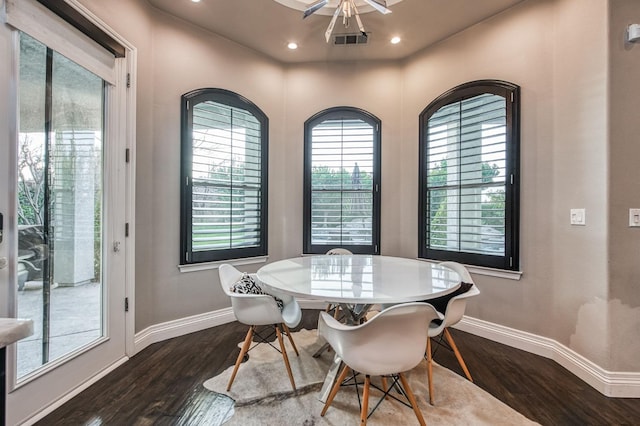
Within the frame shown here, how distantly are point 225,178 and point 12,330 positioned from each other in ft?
8.13

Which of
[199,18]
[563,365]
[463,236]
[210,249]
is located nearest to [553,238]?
[463,236]

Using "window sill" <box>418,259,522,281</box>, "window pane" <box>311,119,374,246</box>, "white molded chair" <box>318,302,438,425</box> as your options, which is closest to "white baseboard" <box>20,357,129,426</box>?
"white molded chair" <box>318,302,438,425</box>

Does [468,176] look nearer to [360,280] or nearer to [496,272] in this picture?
[496,272]

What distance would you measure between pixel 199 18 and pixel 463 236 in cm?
342

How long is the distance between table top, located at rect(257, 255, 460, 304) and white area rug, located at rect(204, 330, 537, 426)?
0.76 metres

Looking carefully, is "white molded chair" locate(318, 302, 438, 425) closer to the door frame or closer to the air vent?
the door frame

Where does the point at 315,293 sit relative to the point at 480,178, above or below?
below

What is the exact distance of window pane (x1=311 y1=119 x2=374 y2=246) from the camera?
372cm

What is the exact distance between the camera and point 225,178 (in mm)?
3287

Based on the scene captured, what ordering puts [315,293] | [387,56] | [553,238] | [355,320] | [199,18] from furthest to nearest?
[387,56] < [199,18] < [553,238] < [355,320] < [315,293]

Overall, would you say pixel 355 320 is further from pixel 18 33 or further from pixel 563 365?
pixel 18 33

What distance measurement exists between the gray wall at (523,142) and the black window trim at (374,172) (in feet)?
0.28

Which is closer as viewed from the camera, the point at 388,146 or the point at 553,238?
the point at 553,238

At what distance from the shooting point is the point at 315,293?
5.12ft
